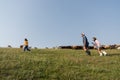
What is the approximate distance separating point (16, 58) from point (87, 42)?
949cm

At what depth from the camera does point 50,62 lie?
3128 centimetres

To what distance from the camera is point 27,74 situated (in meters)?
26.9

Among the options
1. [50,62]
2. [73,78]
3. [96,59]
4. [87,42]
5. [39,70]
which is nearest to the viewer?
[73,78]

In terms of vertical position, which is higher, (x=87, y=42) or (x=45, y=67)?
(x=87, y=42)

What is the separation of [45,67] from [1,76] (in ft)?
14.8

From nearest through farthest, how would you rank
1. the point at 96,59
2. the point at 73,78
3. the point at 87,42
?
the point at 73,78 → the point at 96,59 → the point at 87,42

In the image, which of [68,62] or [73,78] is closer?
[73,78]

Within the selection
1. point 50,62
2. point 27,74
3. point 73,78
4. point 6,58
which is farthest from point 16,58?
point 73,78

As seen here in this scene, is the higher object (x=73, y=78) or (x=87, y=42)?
(x=87, y=42)

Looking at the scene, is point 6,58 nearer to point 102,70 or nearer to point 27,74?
point 27,74

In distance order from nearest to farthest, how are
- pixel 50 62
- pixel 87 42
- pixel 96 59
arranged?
pixel 50 62 < pixel 96 59 < pixel 87 42

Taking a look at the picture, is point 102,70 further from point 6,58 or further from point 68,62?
point 6,58

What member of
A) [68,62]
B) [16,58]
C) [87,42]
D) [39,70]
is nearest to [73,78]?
[39,70]

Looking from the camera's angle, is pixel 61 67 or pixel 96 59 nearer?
pixel 61 67
